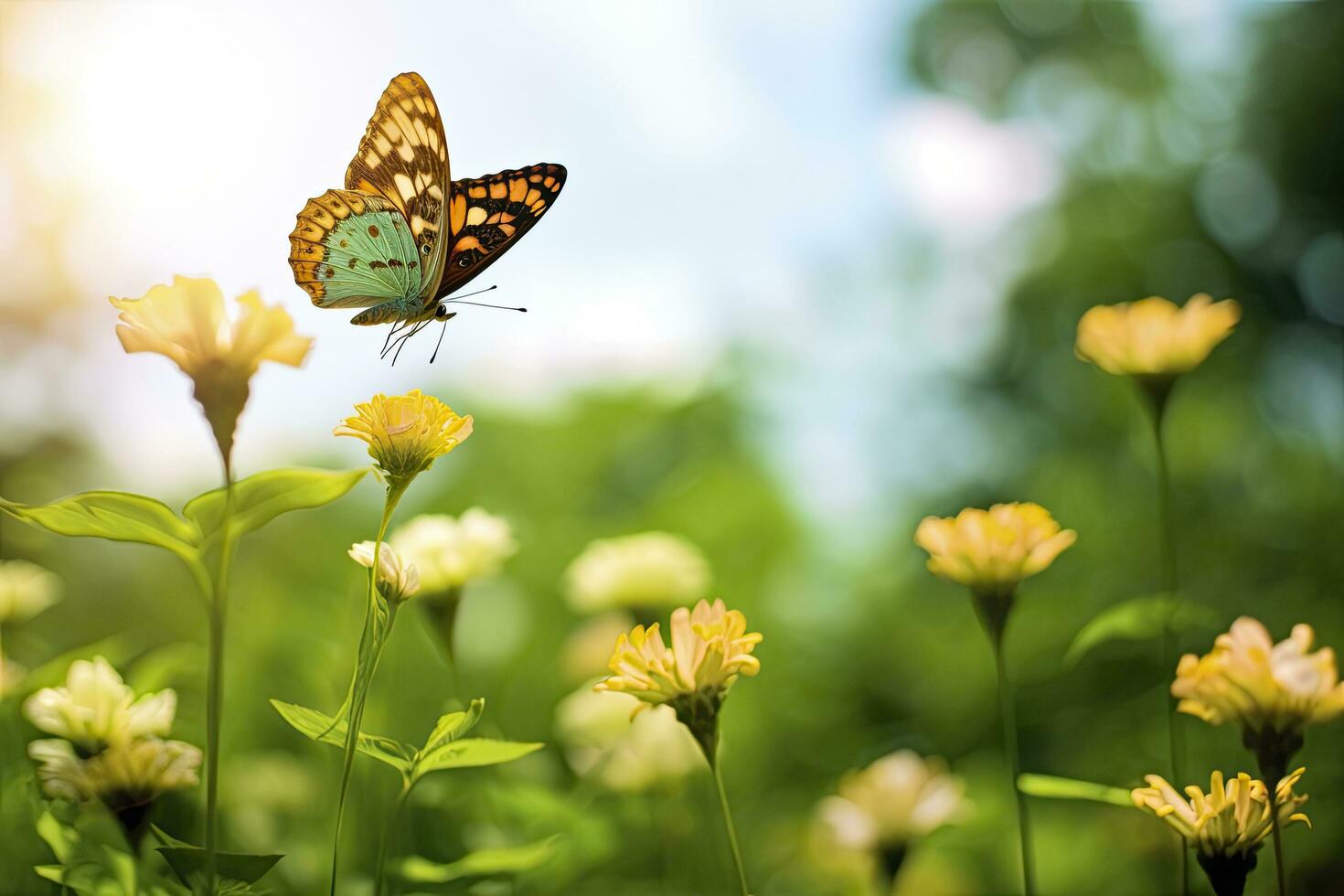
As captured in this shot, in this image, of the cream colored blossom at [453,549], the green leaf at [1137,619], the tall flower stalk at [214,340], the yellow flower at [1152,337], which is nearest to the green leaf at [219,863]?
the tall flower stalk at [214,340]

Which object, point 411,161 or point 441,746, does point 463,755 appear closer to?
point 441,746

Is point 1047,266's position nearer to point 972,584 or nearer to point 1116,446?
point 1116,446

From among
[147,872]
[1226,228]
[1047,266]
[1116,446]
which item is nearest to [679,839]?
[147,872]

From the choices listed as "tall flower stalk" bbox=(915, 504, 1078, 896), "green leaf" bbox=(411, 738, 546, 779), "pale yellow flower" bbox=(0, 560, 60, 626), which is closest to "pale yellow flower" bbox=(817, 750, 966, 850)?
"tall flower stalk" bbox=(915, 504, 1078, 896)

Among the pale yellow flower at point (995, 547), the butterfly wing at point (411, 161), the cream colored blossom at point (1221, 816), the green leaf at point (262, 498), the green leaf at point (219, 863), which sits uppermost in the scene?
the butterfly wing at point (411, 161)

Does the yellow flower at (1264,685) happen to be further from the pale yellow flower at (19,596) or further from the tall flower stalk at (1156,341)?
the pale yellow flower at (19,596)
